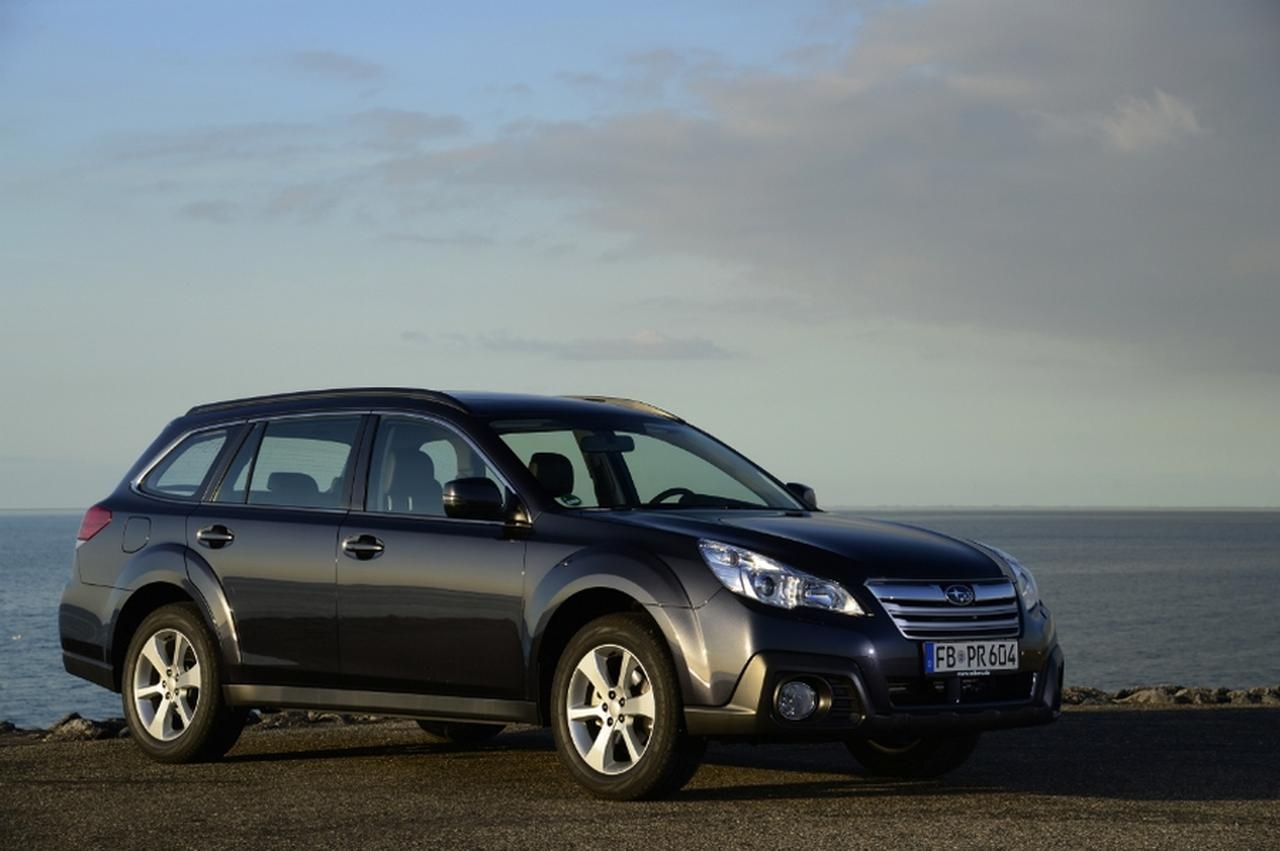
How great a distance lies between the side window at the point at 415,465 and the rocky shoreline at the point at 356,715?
2333mm

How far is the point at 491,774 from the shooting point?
30.1ft

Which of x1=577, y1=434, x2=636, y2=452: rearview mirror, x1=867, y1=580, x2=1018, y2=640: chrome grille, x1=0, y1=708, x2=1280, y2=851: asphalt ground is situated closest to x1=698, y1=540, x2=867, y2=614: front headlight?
x1=867, y1=580, x2=1018, y2=640: chrome grille

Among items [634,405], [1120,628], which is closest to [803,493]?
[634,405]

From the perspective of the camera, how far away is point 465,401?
9.12 meters

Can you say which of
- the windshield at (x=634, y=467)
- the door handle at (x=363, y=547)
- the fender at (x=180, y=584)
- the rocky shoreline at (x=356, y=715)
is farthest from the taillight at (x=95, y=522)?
the windshield at (x=634, y=467)

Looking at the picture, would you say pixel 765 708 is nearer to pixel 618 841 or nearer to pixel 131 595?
pixel 618 841

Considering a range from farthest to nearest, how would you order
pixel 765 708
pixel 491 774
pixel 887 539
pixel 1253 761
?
pixel 1253 761
pixel 491 774
pixel 887 539
pixel 765 708

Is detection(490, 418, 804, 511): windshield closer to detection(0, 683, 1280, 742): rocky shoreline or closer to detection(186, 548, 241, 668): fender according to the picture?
detection(186, 548, 241, 668): fender

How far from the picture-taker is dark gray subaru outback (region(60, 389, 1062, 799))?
7.66 metres

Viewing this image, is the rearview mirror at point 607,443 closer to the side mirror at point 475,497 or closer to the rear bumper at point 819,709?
the side mirror at point 475,497

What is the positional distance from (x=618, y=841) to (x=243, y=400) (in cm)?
435

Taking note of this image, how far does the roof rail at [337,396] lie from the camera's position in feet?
30.2

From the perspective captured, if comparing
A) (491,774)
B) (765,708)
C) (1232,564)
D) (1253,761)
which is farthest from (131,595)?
(1232,564)

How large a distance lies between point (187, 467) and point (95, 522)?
0.65 m
